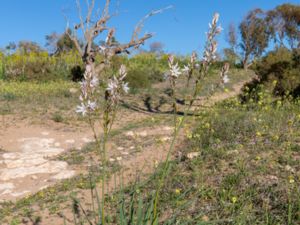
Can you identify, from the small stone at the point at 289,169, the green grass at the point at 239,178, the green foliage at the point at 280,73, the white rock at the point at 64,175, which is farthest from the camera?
the green foliage at the point at 280,73

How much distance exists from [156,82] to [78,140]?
33.4 feet

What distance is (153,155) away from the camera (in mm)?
6090

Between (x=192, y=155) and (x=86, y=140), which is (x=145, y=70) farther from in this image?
(x=192, y=155)

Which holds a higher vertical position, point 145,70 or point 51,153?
point 145,70

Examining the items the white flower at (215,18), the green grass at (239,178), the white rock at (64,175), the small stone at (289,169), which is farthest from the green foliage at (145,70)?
the white flower at (215,18)

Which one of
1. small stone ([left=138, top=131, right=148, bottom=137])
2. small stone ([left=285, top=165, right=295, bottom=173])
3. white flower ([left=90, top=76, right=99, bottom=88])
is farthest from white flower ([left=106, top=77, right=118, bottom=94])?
small stone ([left=138, top=131, right=148, bottom=137])

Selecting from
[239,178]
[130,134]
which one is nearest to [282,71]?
[130,134]

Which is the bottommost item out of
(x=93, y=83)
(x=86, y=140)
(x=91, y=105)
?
(x=86, y=140)

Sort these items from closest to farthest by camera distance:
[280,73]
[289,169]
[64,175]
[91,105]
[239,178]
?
1. [91,105]
2. [239,178]
3. [289,169]
4. [64,175]
5. [280,73]

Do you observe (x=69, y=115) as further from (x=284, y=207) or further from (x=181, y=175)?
(x=284, y=207)

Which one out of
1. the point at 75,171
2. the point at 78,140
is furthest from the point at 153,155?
the point at 78,140

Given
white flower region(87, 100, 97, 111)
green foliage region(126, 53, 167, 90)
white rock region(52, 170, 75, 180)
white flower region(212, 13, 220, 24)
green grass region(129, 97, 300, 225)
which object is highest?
green foliage region(126, 53, 167, 90)

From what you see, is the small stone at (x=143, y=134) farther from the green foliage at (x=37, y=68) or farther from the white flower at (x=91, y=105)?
the green foliage at (x=37, y=68)

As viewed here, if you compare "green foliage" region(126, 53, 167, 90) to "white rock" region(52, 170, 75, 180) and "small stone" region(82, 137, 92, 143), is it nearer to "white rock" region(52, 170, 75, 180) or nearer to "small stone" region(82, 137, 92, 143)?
"small stone" region(82, 137, 92, 143)
